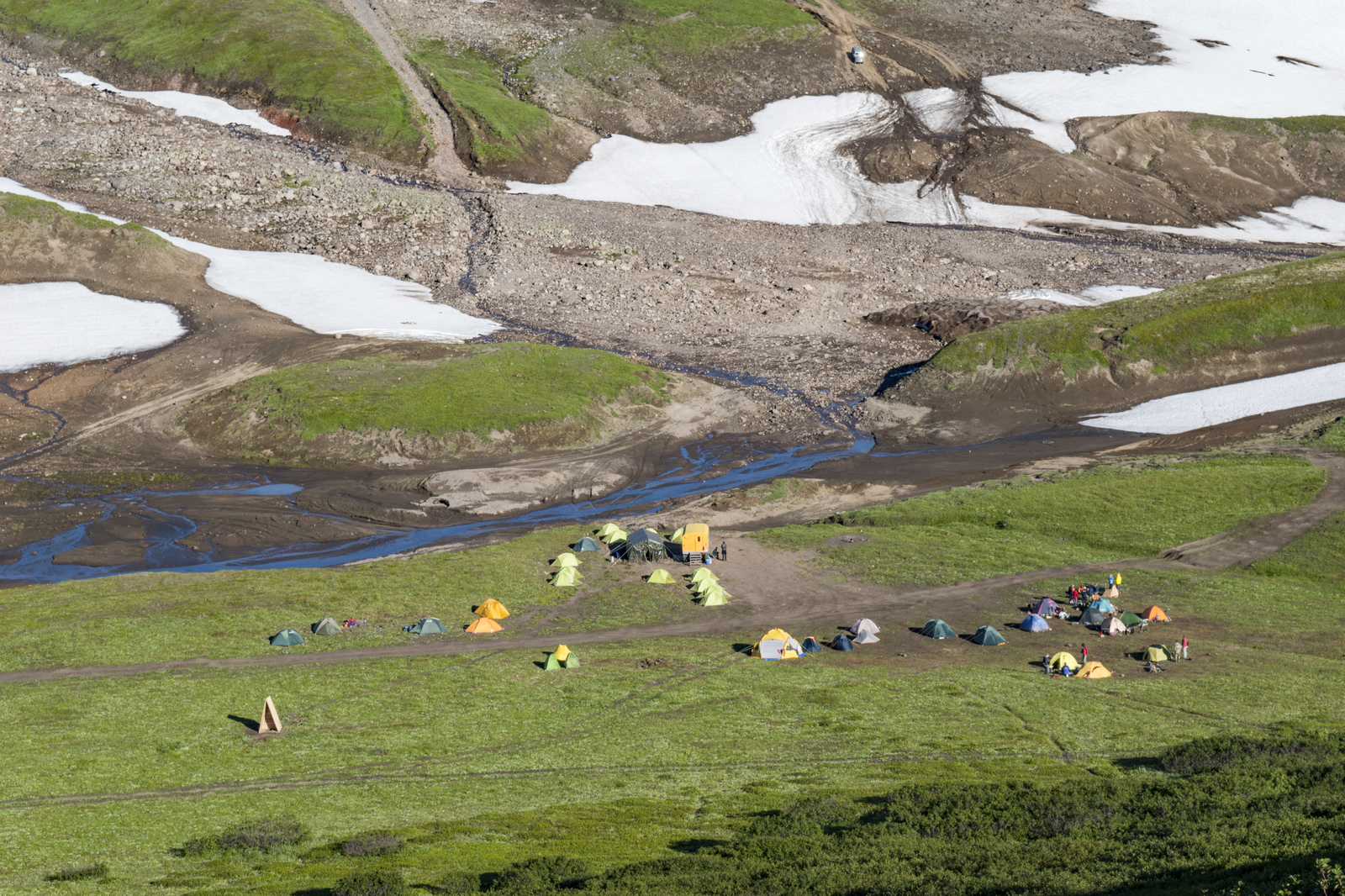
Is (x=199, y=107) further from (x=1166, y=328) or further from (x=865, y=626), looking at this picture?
(x=865, y=626)

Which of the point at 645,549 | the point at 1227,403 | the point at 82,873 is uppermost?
the point at 82,873

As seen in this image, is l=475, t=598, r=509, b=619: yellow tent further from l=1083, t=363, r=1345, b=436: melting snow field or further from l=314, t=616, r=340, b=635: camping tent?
l=1083, t=363, r=1345, b=436: melting snow field

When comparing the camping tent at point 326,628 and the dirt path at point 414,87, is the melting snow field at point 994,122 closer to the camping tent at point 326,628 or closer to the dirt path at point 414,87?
the dirt path at point 414,87

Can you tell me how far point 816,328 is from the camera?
104 metres

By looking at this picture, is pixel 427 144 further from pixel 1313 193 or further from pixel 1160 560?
pixel 1313 193

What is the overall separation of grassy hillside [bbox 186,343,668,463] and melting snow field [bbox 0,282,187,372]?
15329mm

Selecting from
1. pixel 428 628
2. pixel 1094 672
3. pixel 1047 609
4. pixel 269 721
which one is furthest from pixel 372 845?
pixel 1047 609

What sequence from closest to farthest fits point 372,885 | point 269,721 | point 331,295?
1. point 372,885
2. point 269,721
3. point 331,295

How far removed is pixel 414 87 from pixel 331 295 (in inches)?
2159

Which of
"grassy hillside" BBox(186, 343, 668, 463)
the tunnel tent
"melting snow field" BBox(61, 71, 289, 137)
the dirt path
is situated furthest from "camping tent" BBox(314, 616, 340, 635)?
"melting snow field" BBox(61, 71, 289, 137)

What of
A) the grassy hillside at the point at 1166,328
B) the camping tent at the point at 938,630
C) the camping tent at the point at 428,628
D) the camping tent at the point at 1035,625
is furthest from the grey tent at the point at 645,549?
the grassy hillside at the point at 1166,328

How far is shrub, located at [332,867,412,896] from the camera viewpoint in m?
29.9

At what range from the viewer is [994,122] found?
152 meters

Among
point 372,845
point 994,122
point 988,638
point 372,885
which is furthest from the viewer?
point 994,122
